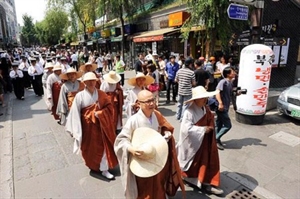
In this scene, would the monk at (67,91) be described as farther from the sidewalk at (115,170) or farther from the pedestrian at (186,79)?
the pedestrian at (186,79)

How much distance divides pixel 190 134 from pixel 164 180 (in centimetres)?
72

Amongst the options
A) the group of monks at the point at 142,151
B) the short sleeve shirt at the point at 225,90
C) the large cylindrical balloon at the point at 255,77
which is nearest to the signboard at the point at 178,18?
the large cylindrical balloon at the point at 255,77

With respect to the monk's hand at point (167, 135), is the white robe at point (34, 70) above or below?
above

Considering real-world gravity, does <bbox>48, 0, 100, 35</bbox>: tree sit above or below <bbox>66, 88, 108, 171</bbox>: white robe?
above

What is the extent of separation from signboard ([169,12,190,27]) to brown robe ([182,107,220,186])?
9546 millimetres

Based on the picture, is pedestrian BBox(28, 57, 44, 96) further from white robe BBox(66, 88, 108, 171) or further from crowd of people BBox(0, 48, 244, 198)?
white robe BBox(66, 88, 108, 171)

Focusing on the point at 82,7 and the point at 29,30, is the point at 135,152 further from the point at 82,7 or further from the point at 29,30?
the point at 29,30

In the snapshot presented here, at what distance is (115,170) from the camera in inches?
168

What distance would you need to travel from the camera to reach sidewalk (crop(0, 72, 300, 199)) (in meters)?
3.65

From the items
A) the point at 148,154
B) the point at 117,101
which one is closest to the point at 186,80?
the point at 117,101

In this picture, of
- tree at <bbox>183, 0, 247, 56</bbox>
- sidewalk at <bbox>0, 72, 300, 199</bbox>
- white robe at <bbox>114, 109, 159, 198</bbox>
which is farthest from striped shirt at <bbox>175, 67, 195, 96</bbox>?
white robe at <bbox>114, 109, 159, 198</bbox>

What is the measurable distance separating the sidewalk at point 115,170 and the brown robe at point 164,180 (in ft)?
1.72

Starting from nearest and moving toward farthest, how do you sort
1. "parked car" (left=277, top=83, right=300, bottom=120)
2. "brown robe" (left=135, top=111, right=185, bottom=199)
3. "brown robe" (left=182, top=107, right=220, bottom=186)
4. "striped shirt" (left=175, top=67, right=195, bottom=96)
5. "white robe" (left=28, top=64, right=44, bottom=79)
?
"brown robe" (left=135, top=111, right=185, bottom=199) → "brown robe" (left=182, top=107, right=220, bottom=186) → "parked car" (left=277, top=83, right=300, bottom=120) → "striped shirt" (left=175, top=67, right=195, bottom=96) → "white robe" (left=28, top=64, right=44, bottom=79)

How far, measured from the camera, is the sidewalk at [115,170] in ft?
12.0
